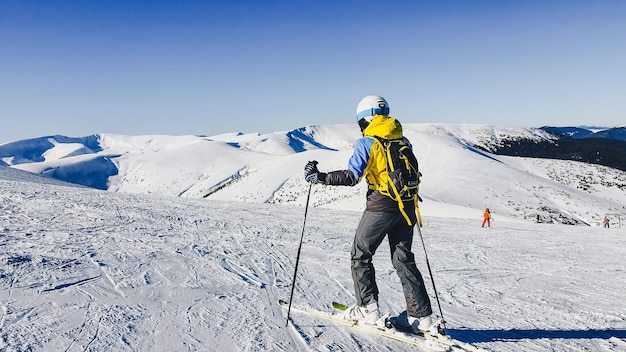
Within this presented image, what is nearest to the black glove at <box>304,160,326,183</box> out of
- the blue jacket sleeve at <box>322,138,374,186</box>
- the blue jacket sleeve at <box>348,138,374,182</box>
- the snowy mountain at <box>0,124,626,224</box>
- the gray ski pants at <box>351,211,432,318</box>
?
the blue jacket sleeve at <box>322,138,374,186</box>

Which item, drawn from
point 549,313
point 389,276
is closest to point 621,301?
point 549,313

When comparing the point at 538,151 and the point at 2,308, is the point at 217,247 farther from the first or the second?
the point at 538,151

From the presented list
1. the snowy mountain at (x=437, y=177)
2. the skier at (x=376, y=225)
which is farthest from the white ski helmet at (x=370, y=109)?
the snowy mountain at (x=437, y=177)

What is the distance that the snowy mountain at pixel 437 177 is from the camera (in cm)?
3019

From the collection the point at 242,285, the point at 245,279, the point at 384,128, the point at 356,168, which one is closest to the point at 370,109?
the point at 384,128

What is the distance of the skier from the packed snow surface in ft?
1.10

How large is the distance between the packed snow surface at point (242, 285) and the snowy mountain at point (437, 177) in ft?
47.5

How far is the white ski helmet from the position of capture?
4004 millimetres

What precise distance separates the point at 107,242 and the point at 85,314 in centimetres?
394

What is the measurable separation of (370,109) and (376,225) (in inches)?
45.6

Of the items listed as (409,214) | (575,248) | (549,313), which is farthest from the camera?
(575,248)

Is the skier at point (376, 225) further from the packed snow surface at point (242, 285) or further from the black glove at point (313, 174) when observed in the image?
the packed snow surface at point (242, 285)

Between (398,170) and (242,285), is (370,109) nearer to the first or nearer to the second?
(398,170)

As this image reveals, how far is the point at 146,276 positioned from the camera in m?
5.75
